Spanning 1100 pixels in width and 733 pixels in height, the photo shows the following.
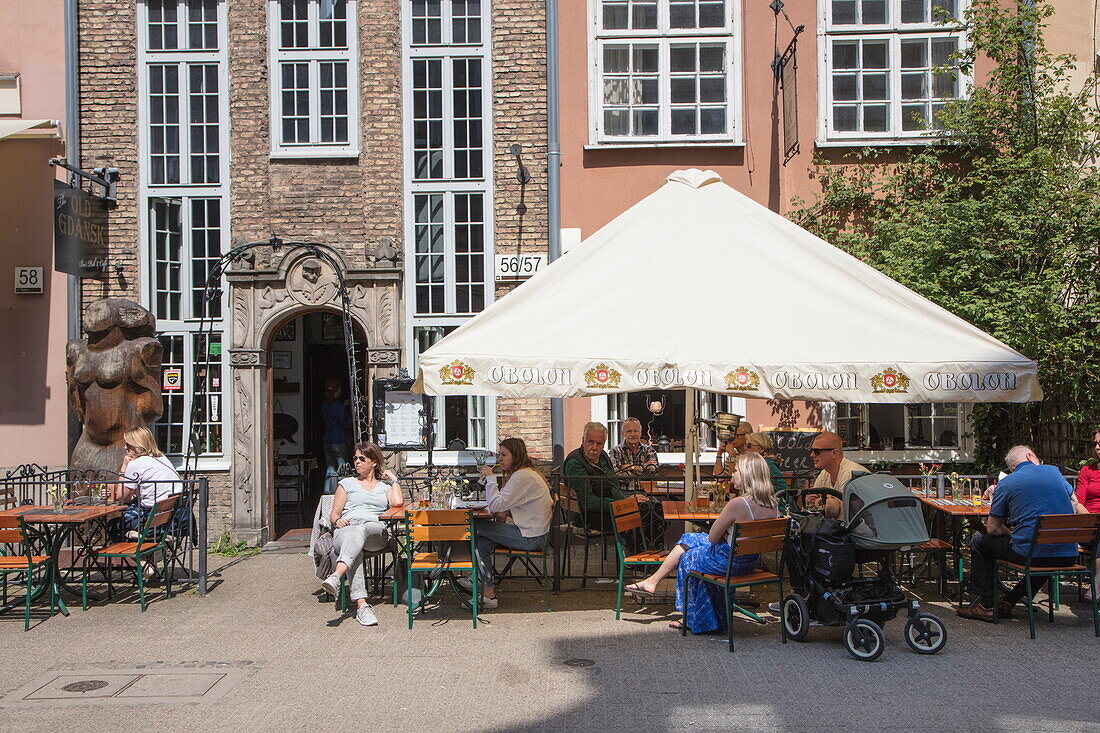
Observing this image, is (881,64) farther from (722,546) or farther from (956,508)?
(722,546)

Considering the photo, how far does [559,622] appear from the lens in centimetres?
793

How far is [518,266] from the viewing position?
1205 centimetres

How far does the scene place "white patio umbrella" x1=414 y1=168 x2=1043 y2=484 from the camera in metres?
7.24

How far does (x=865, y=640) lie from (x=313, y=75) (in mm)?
9179

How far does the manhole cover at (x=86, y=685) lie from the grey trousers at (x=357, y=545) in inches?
82.3

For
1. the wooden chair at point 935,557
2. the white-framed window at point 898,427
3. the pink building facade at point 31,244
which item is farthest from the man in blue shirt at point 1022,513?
the pink building facade at point 31,244

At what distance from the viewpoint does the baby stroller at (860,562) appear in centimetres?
681

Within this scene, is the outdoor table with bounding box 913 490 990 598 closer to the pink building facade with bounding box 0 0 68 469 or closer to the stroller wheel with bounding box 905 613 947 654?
the stroller wheel with bounding box 905 613 947 654

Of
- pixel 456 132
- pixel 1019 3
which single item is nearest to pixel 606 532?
pixel 456 132

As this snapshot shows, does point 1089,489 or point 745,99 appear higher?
point 745,99

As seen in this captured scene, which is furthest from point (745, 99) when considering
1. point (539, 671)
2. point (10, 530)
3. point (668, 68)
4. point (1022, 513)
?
point (10, 530)

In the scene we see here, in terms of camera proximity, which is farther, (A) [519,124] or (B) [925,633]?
(A) [519,124]

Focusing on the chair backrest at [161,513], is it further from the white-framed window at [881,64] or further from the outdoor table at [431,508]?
the white-framed window at [881,64]

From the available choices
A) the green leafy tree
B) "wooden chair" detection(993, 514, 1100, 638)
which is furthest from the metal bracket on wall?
"wooden chair" detection(993, 514, 1100, 638)
